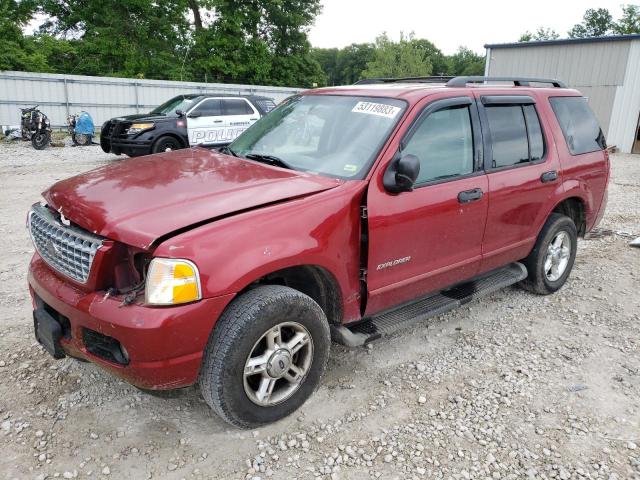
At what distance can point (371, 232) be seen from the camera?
10.3 ft

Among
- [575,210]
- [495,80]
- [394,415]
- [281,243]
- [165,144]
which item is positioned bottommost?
[394,415]

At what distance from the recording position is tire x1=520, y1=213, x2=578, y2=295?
4.66 m

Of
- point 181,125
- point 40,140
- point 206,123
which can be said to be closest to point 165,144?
point 181,125

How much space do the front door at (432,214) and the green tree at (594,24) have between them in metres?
83.0

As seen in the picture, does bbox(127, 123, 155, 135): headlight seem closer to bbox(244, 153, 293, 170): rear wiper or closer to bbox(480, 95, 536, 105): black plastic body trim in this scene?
bbox(244, 153, 293, 170): rear wiper

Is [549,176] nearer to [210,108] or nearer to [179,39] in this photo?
[210,108]

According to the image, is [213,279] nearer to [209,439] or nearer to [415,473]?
[209,439]

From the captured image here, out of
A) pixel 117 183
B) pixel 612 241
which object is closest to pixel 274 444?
pixel 117 183

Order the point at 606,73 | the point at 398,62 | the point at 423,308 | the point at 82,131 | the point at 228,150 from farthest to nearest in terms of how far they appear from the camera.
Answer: the point at 398,62 < the point at 606,73 < the point at 82,131 < the point at 228,150 < the point at 423,308

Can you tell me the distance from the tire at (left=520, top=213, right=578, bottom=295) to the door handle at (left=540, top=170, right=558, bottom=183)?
1.43ft

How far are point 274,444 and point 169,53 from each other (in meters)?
35.3

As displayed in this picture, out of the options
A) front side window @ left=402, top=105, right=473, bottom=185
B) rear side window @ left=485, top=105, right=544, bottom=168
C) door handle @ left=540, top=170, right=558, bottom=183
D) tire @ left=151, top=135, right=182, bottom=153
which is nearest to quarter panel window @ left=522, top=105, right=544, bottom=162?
rear side window @ left=485, top=105, right=544, bottom=168

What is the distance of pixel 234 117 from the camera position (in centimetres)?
1353

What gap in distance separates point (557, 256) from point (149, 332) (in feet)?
13.3
